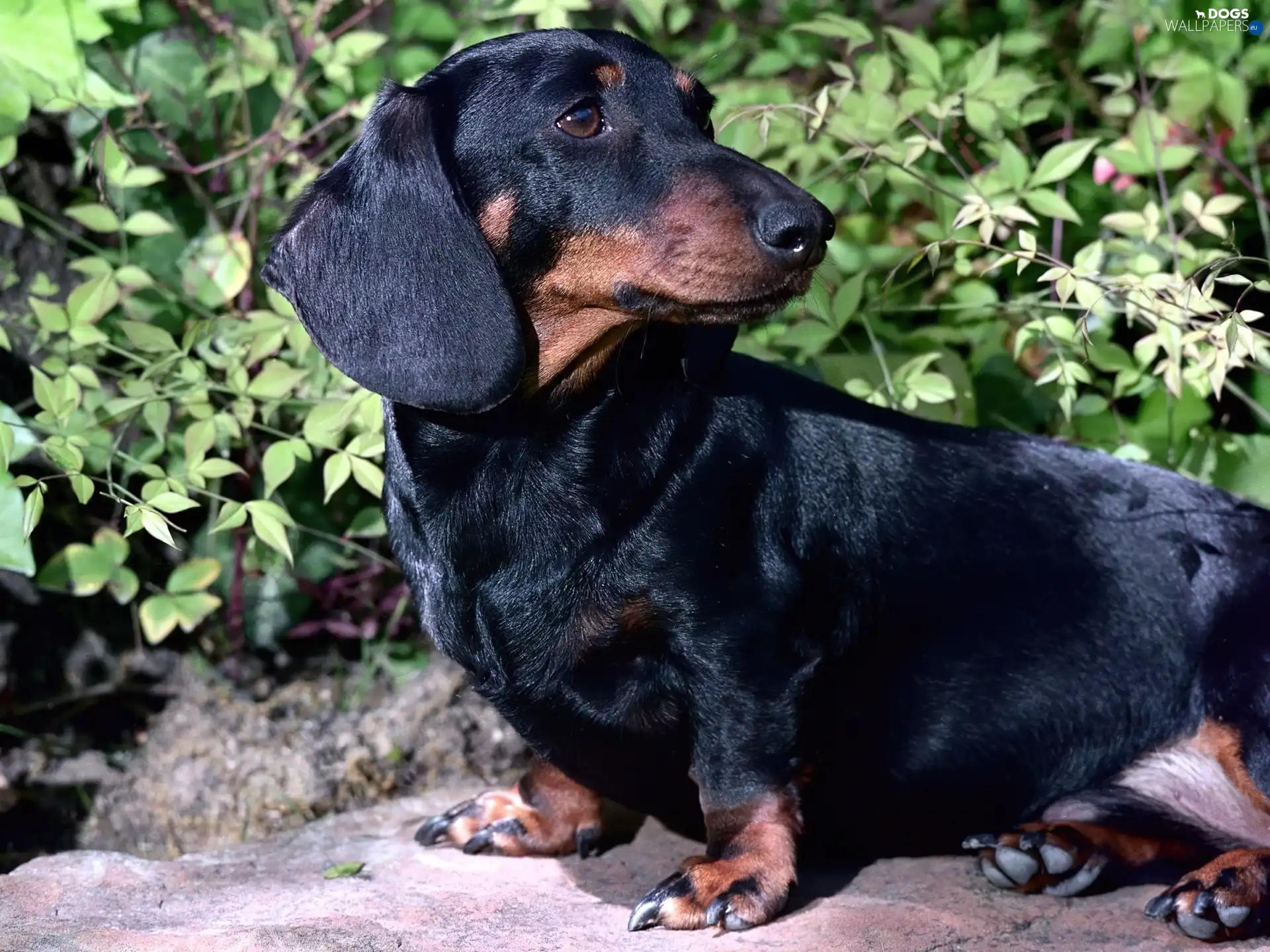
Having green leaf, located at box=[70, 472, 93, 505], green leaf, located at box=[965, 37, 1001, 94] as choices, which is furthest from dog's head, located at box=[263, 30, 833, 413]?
green leaf, located at box=[965, 37, 1001, 94]

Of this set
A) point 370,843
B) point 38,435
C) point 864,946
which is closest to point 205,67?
point 38,435

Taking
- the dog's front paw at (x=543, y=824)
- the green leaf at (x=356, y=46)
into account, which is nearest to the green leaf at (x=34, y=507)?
the dog's front paw at (x=543, y=824)

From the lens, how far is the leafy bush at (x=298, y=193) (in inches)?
145

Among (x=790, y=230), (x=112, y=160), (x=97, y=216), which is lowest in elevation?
(x=97, y=216)

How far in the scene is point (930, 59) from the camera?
4.14 meters

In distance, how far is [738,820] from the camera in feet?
9.70

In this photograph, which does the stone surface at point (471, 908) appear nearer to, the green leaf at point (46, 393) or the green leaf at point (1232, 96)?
the green leaf at point (46, 393)

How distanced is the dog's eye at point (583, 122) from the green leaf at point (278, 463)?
1198mm

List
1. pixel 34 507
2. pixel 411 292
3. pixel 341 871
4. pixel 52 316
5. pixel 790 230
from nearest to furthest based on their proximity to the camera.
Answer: pixel 790 230, pixel 411 292, pixel 34 507, pixel 341 871, pixel 52 316

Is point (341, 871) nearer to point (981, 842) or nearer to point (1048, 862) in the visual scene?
point (981, 842)

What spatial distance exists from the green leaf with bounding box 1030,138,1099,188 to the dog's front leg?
1.78m

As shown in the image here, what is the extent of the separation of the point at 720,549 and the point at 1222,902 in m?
1.18

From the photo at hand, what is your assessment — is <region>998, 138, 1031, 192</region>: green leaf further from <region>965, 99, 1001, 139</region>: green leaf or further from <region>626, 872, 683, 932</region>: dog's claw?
<region>626, 872, 683, 932</region>: dog's claw

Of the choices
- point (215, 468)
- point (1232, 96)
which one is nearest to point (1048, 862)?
point (215, 468)
